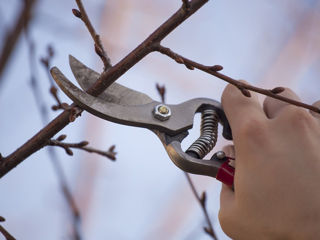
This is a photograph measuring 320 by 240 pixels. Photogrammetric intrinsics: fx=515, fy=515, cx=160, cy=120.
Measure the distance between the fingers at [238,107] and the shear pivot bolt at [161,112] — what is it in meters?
0.25

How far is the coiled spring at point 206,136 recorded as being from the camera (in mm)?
1887

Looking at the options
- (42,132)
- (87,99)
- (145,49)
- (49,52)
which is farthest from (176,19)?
(49,52)

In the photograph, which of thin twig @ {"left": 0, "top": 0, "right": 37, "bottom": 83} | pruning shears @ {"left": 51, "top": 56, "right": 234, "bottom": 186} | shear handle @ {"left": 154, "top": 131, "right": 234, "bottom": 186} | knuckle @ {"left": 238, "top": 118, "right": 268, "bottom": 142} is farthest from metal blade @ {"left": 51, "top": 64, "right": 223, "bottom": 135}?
thin twig @ {"left": 0, "top": 0, "right": 37, "bottom": 83}

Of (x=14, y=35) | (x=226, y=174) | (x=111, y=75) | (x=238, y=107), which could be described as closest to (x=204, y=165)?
(x=226, y=174)

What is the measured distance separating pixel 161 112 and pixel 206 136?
20 centimetres

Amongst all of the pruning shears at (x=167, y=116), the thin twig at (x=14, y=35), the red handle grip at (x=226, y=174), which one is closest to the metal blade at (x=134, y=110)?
the pruning shears at (x=167, y=116)

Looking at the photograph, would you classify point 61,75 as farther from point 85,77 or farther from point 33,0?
point 33,0

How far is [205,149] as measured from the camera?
190 centimetres

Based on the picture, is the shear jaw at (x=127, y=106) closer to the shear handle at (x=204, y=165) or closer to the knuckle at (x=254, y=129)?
the shear handle at (x=204, y=165)

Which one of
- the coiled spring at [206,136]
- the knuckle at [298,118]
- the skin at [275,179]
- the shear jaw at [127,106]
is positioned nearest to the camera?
the skin at [275,179]

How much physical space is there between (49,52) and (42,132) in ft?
2.97

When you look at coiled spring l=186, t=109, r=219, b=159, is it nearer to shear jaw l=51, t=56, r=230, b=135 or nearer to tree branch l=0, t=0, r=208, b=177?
shear jaw l=51, t=56, r=230, b=135

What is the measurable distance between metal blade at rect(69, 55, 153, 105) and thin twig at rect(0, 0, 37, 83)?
59 centimetres

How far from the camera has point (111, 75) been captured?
1713 millimetres
